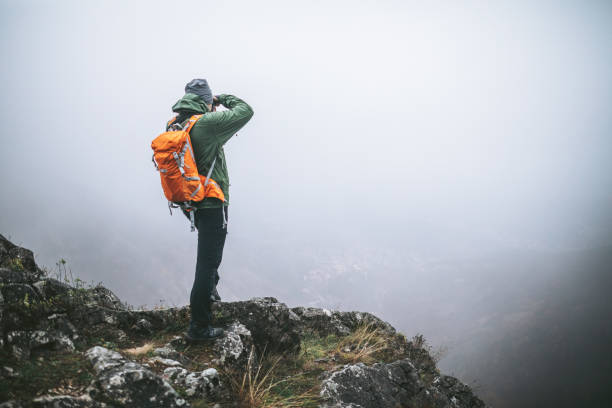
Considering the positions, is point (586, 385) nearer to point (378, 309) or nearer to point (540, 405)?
point (540, 405)

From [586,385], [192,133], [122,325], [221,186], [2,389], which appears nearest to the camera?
[2,389]

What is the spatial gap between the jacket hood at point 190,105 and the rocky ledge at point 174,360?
9.75 feet

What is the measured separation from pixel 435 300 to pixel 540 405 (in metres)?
94.7

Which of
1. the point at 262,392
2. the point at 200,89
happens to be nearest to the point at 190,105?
the point at 200,89

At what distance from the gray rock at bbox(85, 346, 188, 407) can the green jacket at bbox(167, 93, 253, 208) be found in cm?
191

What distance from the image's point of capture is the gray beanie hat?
4.30 m

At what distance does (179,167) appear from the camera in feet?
12.1

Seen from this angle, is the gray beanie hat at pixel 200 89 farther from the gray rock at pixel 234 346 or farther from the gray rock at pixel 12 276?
the gray rock at pixel 12 276

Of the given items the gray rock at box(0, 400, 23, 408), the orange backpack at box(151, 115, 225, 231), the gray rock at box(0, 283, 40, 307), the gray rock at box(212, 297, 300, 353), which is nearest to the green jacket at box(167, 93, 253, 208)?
the orange backpack at box(151, 115, 225, 231)

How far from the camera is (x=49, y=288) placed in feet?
14.4

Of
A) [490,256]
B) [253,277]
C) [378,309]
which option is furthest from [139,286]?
[490,256]

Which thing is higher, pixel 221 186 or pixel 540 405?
pixel 221 186

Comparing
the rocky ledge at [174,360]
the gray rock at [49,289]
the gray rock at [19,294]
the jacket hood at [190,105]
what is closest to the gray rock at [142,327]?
the rocky ledge at [174,360]

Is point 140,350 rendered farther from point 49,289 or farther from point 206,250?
point 49,289
